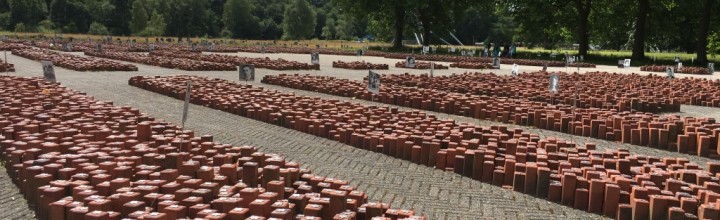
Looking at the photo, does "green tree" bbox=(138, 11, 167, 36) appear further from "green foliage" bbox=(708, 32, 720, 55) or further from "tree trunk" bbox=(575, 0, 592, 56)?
"green foliage" bbox=(708, 32, 720, 55)

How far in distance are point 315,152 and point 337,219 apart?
16.0ft

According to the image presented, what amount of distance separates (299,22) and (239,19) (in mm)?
14116

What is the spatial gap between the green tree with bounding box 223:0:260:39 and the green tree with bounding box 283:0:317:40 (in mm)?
9778

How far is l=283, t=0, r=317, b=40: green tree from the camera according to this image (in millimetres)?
122562

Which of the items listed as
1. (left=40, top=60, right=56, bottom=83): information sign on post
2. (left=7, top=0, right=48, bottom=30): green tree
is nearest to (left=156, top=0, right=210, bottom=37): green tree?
(left=7, top=0, right=48, bottom=30): green tree

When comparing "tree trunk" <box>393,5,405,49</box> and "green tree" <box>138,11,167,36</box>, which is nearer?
"tree trunk" <box>393,5,405,49</box>

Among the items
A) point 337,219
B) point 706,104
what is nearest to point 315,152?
point 337,219

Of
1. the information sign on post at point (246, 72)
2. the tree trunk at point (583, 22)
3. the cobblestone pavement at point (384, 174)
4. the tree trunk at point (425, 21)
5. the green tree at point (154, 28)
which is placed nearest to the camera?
the cobblestone pavement at point (384, 174)

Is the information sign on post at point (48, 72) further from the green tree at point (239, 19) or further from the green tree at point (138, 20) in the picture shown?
the green tree at point (239, 19)

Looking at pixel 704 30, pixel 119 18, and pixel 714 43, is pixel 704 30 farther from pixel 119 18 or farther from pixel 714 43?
pixel 119 18

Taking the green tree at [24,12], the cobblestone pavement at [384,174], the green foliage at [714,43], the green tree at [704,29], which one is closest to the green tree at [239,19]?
the green tree at [24,12]

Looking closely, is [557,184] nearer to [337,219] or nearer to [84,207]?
[337,219]

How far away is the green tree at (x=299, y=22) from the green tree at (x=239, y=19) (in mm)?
9778

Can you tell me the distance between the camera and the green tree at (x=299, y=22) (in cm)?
12256
